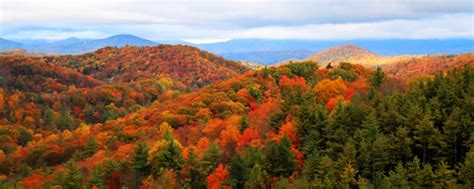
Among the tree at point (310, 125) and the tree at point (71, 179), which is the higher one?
the tree at point (310, 125)

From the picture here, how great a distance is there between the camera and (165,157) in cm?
6662

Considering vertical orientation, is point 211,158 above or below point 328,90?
below

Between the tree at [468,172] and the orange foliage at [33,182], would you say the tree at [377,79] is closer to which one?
the tree at [468,172]

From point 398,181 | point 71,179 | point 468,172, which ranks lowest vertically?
point 71,179

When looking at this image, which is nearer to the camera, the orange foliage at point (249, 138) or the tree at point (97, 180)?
the tree at point (97, 180)

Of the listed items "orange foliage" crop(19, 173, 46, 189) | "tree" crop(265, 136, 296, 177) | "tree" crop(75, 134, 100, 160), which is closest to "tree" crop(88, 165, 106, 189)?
"orange foliage" crop(19, 173, 46, 189)

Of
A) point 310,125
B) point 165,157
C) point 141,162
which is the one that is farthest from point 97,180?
point 310,125

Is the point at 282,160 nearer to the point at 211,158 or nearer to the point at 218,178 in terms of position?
the point at 218,178

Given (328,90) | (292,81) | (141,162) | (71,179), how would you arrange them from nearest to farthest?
(71,179), (141,162), (328,90), (292,81)

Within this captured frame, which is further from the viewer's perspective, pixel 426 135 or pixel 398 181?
pixel 426 135

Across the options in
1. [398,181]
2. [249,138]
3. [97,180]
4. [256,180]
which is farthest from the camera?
[249,138]

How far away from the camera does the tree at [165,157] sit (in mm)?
66000

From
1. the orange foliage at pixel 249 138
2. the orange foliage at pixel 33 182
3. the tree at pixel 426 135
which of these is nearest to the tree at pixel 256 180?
the orange foliage at pixel 249 138

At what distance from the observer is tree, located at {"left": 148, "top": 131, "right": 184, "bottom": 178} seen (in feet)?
217
